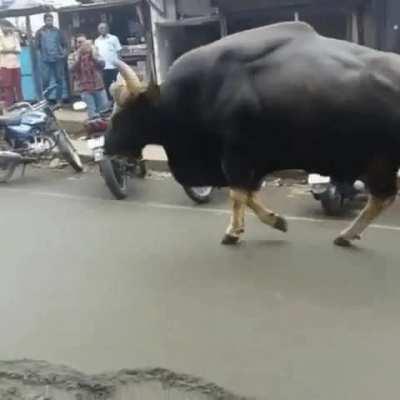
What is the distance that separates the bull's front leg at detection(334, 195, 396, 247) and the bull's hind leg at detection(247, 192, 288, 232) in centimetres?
51

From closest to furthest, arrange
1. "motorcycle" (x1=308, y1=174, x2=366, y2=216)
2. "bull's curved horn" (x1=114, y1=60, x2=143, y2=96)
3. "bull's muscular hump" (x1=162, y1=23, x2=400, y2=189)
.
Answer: "bull's muscular hump" (x1=162, y1=23, x2=400, y2=189) → "bull's curved horn" (x1=114, y1=60, x2=143, y2=96) → "motorcycle" (x1=308, y1=174, x2=366, y2=216)

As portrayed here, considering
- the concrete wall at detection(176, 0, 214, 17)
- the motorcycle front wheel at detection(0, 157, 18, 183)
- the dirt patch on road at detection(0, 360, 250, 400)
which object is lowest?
A: the motorcycle front wheel at detection(0, 157, 18, 183)

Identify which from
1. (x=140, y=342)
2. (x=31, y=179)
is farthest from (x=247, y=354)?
(x=31, y=179)

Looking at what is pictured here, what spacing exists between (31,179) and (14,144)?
50cm

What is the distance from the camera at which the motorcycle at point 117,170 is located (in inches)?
336

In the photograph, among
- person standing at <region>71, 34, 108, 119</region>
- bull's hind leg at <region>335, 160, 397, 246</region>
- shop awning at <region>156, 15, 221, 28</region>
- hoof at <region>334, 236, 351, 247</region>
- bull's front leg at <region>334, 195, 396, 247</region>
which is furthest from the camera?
shop awning at <region>156, 15, 221, 28</region>

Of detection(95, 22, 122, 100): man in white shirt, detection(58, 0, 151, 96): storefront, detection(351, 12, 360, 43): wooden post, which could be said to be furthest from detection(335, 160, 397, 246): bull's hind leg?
detection(58, 0, 151, 96): storefront

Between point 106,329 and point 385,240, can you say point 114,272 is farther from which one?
point 385,240

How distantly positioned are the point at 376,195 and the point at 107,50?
871cm

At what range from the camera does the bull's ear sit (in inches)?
240

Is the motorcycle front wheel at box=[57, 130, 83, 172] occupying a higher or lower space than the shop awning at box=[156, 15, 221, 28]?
lower

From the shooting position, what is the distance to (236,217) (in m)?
6.73

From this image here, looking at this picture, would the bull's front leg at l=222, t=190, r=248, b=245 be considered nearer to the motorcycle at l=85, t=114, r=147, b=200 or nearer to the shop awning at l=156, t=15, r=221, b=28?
the motorcycle at l=85, t=114, r=147, b=200

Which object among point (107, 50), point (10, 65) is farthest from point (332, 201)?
point (10, 65)
